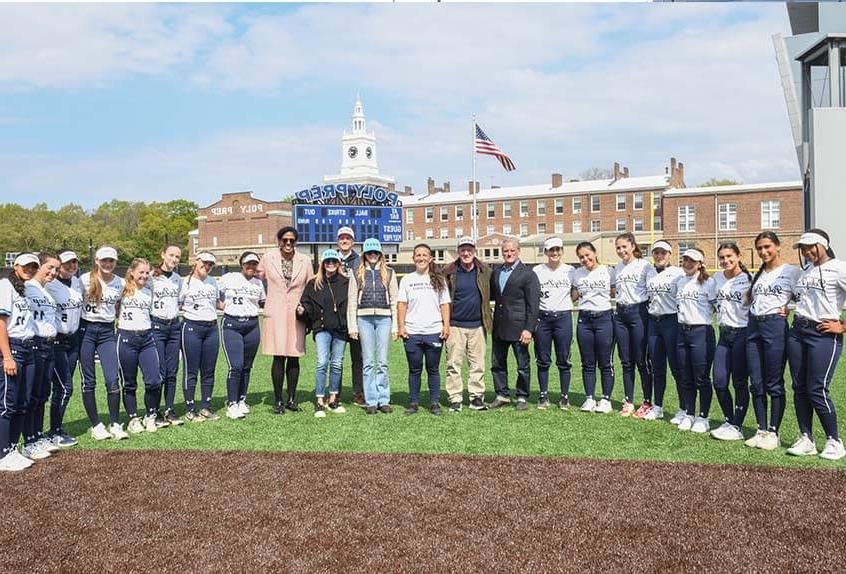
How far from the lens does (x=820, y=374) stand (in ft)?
18.9

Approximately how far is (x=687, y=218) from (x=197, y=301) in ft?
177

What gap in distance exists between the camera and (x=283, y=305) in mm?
8125

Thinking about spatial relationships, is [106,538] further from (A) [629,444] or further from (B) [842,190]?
(B) [842,190]

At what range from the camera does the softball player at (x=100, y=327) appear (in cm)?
676

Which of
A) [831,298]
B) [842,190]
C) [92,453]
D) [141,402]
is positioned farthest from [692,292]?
[842,190]

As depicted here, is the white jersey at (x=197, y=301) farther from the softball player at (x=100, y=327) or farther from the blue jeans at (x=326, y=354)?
the blue jeans at (x=326, y=354)

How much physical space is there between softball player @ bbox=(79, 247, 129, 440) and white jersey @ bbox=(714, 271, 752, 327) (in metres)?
5.74

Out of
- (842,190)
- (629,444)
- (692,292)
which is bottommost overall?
(629,444)

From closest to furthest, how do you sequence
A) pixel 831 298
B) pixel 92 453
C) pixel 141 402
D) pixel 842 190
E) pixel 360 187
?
pixel 831 298 < pixel 92 453 < pixel 141 402 < pixel 842 190 < pixel 360 187

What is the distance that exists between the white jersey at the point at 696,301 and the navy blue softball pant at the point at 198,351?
4.83 metres

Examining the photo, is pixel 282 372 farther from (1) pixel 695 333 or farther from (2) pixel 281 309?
(1) pixel 695 333

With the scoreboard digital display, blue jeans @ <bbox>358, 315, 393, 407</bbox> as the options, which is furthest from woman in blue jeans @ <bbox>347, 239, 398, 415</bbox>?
the scoreboard digital display

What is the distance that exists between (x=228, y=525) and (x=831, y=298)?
490cm

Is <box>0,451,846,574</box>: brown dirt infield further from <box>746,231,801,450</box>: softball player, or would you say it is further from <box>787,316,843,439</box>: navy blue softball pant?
<box>746,231,801,450</box>: softball player
